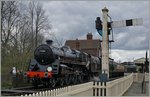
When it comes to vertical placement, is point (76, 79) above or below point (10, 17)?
below

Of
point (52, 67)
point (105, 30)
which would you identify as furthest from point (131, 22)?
point (52, 67)

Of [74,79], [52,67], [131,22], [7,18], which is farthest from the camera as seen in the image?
[7,18]

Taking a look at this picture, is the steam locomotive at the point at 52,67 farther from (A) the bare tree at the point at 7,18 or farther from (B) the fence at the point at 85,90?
→ (A) the bare tree at the point at 7,18

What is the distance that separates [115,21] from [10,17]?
24297 millimetres

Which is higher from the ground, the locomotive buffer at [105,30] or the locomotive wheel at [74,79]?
the locomotive buffer at [105,30]

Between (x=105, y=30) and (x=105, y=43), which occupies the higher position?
(x=105, y=30)

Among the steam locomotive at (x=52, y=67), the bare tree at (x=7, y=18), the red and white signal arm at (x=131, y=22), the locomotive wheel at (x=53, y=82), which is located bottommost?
the locomotive wheel at (x=53, y=82)

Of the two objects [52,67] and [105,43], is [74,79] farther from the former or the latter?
[105,43]

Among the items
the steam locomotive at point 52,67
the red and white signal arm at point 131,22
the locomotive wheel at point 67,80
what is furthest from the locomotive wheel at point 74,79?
the red and white signal arm at point 131,22

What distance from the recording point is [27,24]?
4294 centimetres

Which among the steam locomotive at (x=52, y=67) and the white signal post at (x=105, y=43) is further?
the steam locomotive at (x=52, y=67)

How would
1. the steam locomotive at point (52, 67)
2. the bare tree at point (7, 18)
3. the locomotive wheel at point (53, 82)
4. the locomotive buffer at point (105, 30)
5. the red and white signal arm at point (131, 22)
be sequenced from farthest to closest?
1. the bare tree at point (7, 18)
2. the steam locomotive at point (52, 67)
3. the locomotive wheel at point (53, 82)
4. the red and white signal arm at point (131, 22)
5. the locomotive buffer at point (105, 30)

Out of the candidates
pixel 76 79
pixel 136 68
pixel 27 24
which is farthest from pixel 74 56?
pixel 136 68

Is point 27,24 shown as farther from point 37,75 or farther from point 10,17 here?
point 37,75
